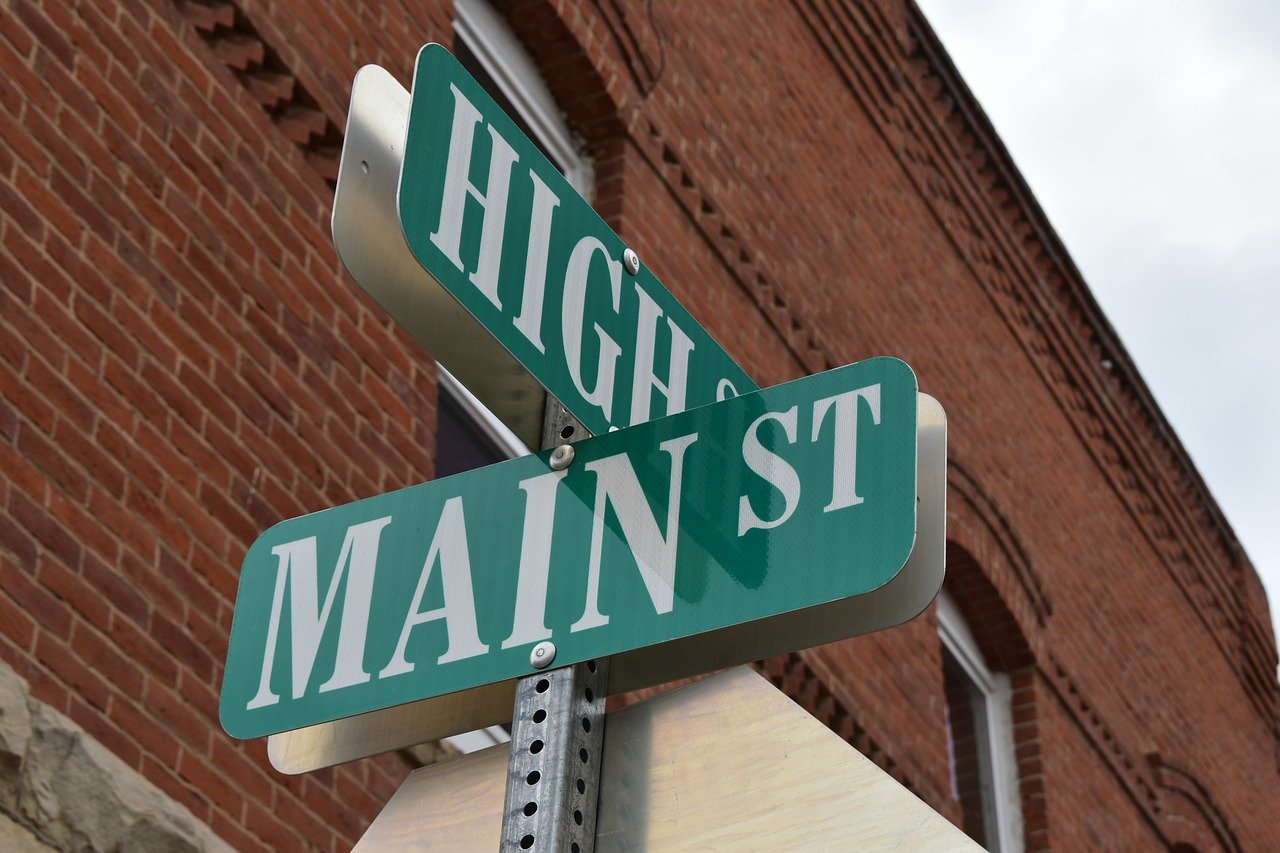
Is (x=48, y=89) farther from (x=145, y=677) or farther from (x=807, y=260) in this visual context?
(x=807, y=260)

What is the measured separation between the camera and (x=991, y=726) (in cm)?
996

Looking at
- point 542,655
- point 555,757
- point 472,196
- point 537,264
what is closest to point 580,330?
point 537,264

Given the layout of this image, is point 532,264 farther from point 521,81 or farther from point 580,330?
point 521,81

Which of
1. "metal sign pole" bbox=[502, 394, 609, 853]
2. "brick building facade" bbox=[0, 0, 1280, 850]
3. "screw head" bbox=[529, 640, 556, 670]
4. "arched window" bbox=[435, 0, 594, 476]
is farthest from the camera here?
"arched window" bbox=[435, 0, 594, 476]

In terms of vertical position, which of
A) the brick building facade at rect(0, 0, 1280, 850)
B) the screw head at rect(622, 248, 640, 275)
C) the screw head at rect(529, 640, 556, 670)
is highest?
the brick building facade at rect(0, 0, 1280, 850)

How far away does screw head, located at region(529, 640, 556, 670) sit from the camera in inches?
95.2

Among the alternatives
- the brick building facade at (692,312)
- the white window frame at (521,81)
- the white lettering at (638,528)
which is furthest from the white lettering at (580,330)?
the white window frame at (521,81)

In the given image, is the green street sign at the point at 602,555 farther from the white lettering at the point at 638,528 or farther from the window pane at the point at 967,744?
the window pane at the point at 967,744

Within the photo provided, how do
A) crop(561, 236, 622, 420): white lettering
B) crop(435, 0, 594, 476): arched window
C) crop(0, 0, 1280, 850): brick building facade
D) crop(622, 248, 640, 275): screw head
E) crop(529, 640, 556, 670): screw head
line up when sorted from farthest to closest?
crop(435, 0, 594, 476): arched window, crop(0, 0, 1280, 850): brick building facade, crop(622, 248, 640, 275): screw head, crop(561, 236, 622, 420): white lettering, crop(529, 640, 556, 670): screw head

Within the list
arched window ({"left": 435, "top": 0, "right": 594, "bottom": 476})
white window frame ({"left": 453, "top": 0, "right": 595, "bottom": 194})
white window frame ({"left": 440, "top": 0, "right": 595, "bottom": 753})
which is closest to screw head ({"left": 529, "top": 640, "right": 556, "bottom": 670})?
arched window ({"left": 435, "top": 0, "right": 594, "bottom": 476})

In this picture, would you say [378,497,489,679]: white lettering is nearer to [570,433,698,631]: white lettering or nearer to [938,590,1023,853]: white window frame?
[570,433,698,631]: white lettering

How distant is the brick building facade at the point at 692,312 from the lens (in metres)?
4.41

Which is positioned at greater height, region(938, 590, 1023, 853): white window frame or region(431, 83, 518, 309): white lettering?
region(938, 590, 1023, 853): white window frame

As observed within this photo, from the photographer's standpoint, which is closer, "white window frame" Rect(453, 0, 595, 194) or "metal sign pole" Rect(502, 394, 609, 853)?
"metal sign pole" Rect(502, 394, 609, 853)
